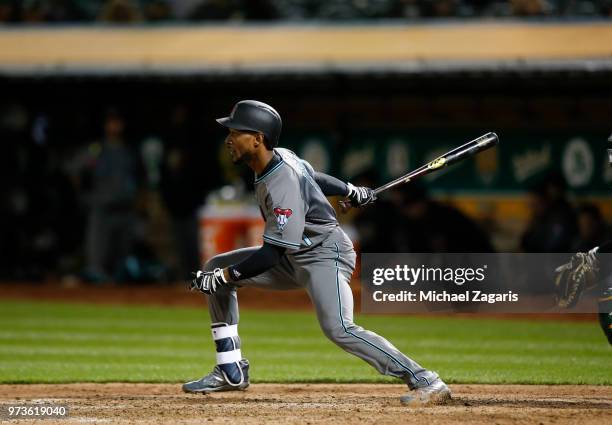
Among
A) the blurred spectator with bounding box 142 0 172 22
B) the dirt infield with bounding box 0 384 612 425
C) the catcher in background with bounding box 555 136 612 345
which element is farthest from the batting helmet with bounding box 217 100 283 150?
the blurred spectator with bounding box 142 0 172 22

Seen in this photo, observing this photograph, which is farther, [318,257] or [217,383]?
[217,383]

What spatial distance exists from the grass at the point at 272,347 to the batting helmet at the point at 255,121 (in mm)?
2325

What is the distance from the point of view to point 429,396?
6.53 m

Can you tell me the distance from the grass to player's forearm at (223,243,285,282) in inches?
75.9

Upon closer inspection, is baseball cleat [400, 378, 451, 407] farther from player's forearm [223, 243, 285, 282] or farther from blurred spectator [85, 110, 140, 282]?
blurred spectator [85, 110, 140, 282]

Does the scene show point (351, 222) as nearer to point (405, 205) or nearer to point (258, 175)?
point (405, 205)

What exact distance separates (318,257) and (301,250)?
10 cm

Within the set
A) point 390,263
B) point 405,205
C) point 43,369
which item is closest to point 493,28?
point 405,205

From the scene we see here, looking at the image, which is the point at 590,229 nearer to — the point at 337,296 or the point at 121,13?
the point at 121,13

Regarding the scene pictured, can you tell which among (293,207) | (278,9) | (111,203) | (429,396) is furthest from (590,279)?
(278,9)

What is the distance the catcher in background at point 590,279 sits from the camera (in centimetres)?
686

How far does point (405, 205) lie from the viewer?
13633 mm

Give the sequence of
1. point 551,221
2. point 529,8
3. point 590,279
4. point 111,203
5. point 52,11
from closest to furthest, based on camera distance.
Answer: point 590,279 < point 551,221 < point 111,203 < point 529,8 < point 52,11

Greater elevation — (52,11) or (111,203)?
(52,11)
